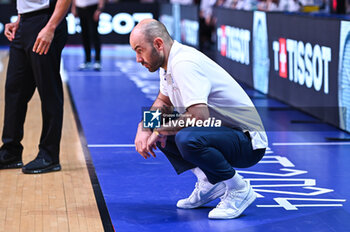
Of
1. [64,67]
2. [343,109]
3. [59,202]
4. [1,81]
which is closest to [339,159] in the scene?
[343,109]

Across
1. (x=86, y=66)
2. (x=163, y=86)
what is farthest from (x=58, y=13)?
(x=86, y=66)

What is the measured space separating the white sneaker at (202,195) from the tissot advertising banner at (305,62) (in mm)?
2860

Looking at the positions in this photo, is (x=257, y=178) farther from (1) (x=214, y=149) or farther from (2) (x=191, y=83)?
(2) (x=191, y=83)

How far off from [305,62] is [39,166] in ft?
11.0

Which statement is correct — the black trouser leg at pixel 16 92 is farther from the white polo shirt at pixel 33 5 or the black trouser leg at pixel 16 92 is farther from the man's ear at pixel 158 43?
the man's ear at pixel 158 43

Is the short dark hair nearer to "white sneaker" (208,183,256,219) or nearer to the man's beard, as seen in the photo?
the man's beard

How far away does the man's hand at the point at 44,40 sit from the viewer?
4445 mm

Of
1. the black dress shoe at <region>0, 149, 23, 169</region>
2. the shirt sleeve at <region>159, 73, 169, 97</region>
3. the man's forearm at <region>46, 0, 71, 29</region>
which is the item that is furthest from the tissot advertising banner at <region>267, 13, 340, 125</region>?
the black dress shoe at <region>0, 149, 23, 169</region>

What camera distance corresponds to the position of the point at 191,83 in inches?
129

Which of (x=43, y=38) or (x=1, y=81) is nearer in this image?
(x=43, y=38)

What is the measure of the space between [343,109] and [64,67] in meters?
6.84

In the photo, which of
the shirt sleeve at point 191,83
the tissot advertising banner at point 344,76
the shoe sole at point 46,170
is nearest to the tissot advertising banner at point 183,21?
the tissot advertising banner at point 344,76

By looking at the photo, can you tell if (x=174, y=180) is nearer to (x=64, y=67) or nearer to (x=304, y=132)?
(x=304, y=132)

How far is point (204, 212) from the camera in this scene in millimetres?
3797
